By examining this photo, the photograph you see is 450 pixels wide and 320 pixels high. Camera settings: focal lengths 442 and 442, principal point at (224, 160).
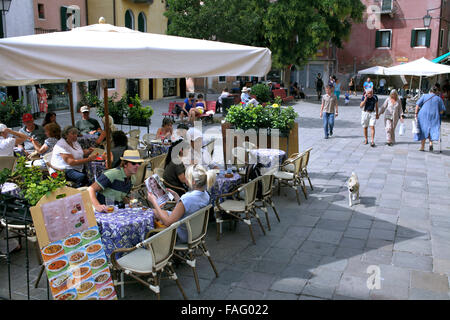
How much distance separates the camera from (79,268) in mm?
3783

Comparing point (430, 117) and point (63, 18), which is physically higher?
point (63, 18)

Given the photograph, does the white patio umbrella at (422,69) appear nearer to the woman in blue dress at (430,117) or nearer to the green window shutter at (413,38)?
the woman in blue dress at (430,117)

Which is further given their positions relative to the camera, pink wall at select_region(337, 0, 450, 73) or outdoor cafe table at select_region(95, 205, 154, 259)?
pink wall at select_region(337, 0, 450, 73)

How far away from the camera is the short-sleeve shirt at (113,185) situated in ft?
15.9

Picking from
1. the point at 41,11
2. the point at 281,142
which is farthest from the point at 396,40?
the point at 281,142

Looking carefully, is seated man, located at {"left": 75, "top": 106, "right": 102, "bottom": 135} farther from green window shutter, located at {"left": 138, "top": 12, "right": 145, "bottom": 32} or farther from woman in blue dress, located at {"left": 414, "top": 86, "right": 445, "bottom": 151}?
green window shutter, located at {"left": 138, "top": 12, "right": 145, "bottom": 32}

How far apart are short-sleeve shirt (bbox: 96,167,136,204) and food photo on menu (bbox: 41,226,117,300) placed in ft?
3.18

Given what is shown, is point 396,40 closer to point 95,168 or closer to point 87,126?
point 87,126

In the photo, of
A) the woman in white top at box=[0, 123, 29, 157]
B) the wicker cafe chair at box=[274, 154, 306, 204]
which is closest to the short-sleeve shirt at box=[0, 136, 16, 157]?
the woman in white top at box=[0, 123, 29, 157]

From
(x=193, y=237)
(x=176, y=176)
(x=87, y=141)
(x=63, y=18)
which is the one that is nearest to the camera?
(x=193, y=237)

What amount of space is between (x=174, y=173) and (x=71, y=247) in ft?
6.81

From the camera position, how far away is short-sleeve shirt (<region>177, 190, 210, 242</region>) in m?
4.50

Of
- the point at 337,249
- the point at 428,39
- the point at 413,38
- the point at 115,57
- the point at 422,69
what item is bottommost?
the point at 337,249

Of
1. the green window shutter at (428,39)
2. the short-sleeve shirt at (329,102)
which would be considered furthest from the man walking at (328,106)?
the green window shutter at (428,39)
